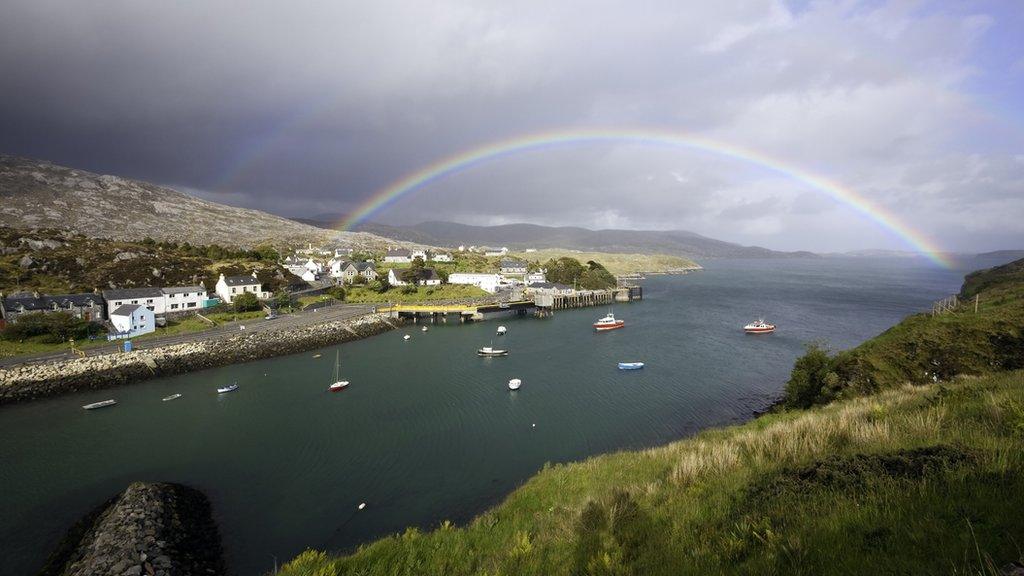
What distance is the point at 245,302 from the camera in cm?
5950

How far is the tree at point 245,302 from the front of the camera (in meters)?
59.1

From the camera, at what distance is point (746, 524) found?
570 centimetres

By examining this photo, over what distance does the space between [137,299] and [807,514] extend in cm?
6864

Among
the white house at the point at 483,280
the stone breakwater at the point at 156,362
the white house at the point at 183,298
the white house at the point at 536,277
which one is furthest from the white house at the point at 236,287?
the white house at the point at 536,277

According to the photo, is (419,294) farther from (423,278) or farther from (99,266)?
(99,266)

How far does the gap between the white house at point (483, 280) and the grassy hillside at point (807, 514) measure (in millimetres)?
84416

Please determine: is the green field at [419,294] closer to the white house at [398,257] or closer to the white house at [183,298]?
the white house at [183,298]

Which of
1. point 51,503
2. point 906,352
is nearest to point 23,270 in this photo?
point 51,503

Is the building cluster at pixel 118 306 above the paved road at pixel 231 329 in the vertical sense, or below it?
above

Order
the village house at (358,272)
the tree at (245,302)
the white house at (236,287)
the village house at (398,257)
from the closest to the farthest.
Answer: the tree at (245,302)
the white house at (236,287)
the village house at (358,272)
the village house at (398,257)

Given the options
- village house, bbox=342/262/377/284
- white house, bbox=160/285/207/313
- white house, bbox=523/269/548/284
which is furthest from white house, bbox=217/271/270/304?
white house, bbox=523/269/548/284

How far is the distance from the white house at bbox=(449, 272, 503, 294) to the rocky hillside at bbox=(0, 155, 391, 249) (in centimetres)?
10032

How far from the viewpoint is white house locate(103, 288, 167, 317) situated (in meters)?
49.3

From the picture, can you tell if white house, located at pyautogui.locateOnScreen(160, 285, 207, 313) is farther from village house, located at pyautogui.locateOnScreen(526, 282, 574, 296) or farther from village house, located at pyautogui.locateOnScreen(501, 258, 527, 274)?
village house, located at pyautogui.locateOnScreen(501, 258, 527, 274)
